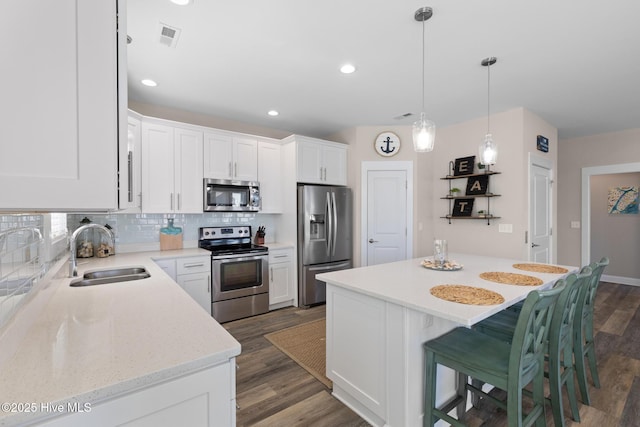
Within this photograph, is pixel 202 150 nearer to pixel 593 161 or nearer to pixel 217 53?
pixel 217 53

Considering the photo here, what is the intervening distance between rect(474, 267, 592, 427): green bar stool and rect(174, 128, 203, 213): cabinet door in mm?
3115

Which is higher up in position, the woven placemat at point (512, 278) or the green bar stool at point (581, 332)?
the woven placemat at point (512, 278)

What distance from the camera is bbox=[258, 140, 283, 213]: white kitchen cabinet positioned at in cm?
400

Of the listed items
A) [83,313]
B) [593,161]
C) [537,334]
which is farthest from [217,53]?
[593,161]

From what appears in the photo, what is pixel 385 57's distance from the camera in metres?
2.39

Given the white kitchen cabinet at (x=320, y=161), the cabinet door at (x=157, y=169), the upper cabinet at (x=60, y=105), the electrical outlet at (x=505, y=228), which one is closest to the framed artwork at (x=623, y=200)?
the electrical outlet at (x=505, y=228)

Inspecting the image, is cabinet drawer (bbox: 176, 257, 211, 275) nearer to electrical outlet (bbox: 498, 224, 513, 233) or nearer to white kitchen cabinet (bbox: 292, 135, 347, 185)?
white kitchen cabinet (bbox: 292, 135, 347, 185)

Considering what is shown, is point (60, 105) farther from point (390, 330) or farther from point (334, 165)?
point (334, 165)

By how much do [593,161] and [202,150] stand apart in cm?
605

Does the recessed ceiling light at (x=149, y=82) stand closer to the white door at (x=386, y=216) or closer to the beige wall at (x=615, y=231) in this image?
the white door at (x=386, y=216)

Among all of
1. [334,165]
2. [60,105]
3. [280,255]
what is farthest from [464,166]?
[60,105]

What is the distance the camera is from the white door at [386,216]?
428cm

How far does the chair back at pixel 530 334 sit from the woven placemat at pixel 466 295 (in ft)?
0.56

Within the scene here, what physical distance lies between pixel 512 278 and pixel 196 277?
117 inches
